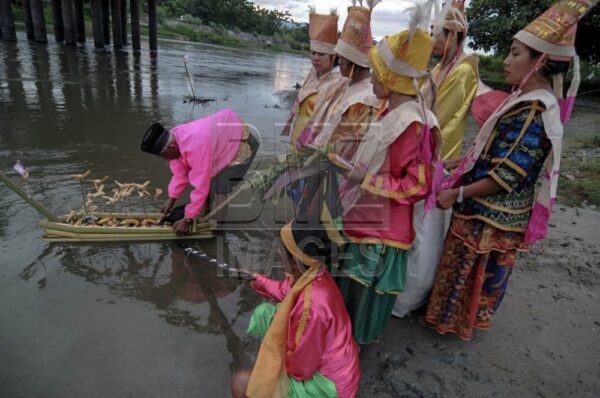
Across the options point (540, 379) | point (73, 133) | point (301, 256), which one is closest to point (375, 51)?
point (301, 256)

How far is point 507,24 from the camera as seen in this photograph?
13.2 metres

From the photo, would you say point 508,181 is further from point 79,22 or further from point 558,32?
point 79,22

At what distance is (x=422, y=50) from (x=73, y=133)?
657cm

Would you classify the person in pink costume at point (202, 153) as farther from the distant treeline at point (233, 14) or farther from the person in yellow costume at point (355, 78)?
the distant treeline at point (233, 14)

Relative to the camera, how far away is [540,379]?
2305 mm

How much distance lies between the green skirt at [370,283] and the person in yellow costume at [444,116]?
14.8 inches

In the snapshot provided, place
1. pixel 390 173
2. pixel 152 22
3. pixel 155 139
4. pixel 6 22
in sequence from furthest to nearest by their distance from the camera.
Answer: pixel 152 22
pixel 6 22
pixel 155 139
pixel 390 173

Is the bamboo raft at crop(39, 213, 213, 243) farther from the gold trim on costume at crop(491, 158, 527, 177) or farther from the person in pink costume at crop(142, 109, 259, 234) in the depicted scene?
the gold trim on costume at crop(491, 158, 527, 177)

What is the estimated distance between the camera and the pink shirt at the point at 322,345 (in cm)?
172

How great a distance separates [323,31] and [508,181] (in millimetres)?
1973

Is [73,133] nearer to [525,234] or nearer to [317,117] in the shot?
[317,117]

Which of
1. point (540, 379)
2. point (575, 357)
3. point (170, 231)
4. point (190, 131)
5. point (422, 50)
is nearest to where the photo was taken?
point (422, 50)

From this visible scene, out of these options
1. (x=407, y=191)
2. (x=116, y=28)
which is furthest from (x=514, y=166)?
(x=116, y=28)

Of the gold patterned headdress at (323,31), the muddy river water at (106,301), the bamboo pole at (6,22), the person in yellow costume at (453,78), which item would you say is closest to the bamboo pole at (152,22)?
the bamboo pole at (6,22)
